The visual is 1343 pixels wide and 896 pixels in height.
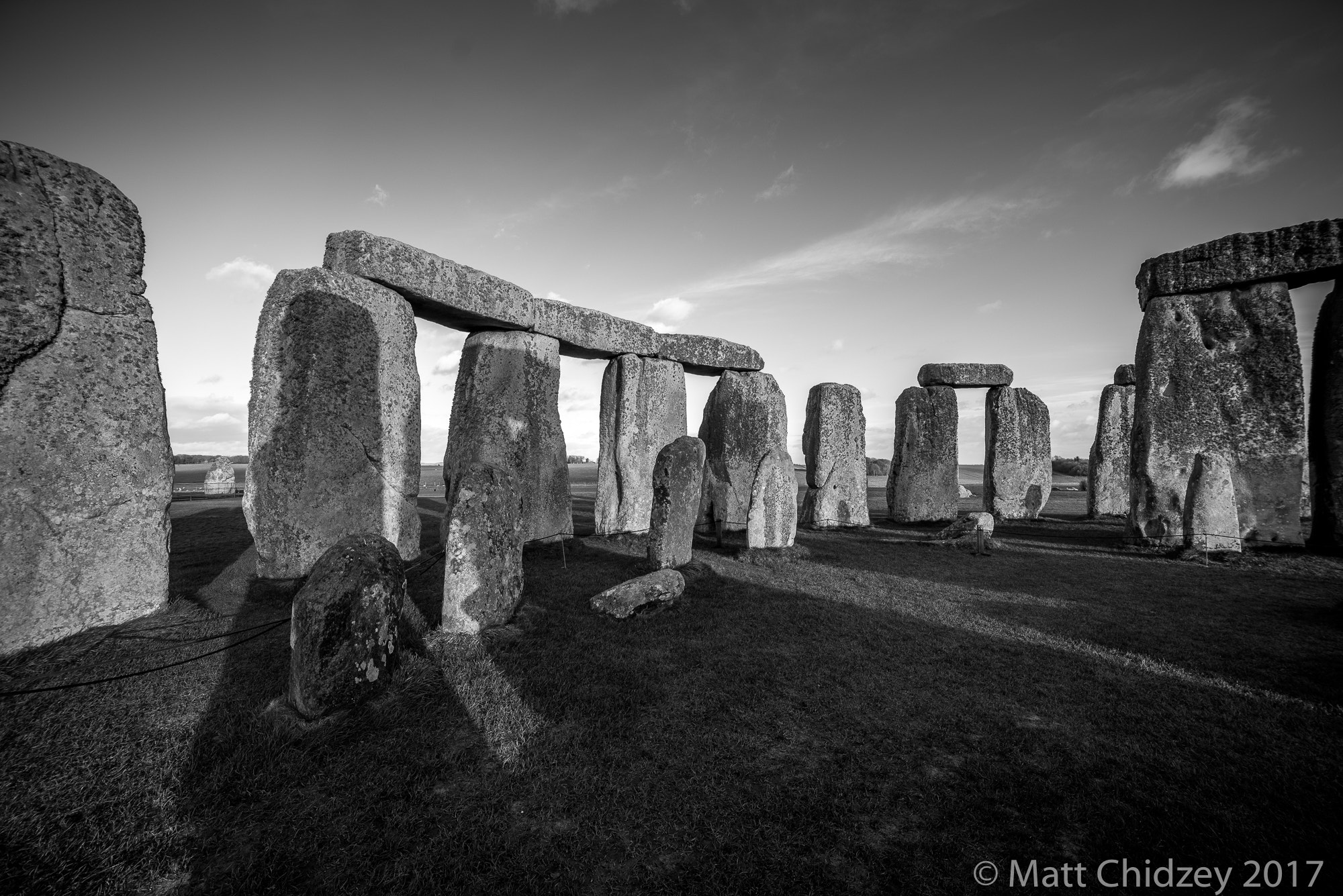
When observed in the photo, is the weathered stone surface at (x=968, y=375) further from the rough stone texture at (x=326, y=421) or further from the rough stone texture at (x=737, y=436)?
the rough stone texture at (x=326, y=421)

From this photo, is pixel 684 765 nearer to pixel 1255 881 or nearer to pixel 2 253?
pixel 1255 881

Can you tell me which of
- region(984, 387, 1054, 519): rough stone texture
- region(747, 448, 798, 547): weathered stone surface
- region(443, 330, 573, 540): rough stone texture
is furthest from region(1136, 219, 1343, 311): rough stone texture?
region(443, 330, 573, 540): rough stone texture

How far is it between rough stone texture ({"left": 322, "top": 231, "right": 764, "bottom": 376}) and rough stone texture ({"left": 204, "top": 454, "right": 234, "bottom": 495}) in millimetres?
15114

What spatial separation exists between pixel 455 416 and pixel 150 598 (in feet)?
15.1

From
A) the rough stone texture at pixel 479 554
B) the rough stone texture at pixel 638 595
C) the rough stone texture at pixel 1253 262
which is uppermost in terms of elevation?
the rough stone texture at pixel 1253 262

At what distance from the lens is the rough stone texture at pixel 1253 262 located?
8.39m

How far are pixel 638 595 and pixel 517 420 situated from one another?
4.56 m

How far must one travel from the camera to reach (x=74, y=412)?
4.55 meters

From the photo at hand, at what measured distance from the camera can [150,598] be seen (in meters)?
4.95

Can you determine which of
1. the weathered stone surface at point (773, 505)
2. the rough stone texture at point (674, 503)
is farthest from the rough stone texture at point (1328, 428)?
the rough stone texture at point (674, 503)

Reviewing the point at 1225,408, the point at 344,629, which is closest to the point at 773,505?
the point at 344,629

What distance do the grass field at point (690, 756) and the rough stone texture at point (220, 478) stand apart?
16.2 meters

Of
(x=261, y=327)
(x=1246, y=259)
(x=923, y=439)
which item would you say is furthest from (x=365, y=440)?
(x=1246, y=259)

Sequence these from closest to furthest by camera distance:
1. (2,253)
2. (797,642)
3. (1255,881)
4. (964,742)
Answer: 1. (1255,881)
2. (964,742)
3. (2,253)
4. (797,642)
